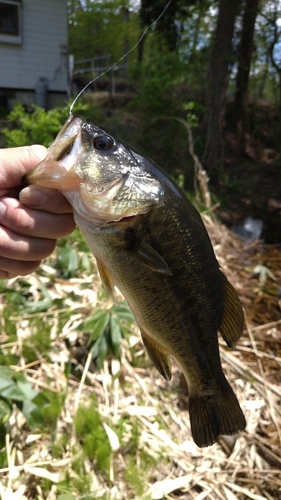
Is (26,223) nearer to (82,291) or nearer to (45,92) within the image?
(82,291)

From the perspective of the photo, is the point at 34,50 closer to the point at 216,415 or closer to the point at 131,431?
the point at 131,431

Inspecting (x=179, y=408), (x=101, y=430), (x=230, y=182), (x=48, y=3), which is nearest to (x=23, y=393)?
(x=101, y=430)

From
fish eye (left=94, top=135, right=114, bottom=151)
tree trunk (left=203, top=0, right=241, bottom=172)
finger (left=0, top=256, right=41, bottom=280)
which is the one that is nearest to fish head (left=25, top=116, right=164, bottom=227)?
fish eye (left=94, top=135, right=114, bottom=151)

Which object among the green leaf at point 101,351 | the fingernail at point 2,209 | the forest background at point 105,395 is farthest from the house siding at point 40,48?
the fingernail at point 2,209

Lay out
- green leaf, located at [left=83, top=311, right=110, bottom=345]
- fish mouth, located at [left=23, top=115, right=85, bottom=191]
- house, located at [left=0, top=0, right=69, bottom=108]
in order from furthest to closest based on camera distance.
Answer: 1. house, located at [left=0, top=0, right=69, bottom=108]
2. green leaf, located at [left=83, top=311, right=110, bottom=345]
3. fish mouth, located at [left=23, top=115, right=85, bottom=191]

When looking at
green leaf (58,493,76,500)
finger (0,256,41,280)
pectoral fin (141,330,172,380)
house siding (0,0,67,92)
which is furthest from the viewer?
house siding (0,0,67,92)

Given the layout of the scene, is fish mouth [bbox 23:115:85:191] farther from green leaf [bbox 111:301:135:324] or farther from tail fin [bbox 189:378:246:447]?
green leaf [bbox 111:301:135:324]

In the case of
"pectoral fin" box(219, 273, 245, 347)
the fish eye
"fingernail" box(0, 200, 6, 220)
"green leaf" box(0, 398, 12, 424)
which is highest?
the fish eye

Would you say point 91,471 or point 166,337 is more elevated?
point 166,337
